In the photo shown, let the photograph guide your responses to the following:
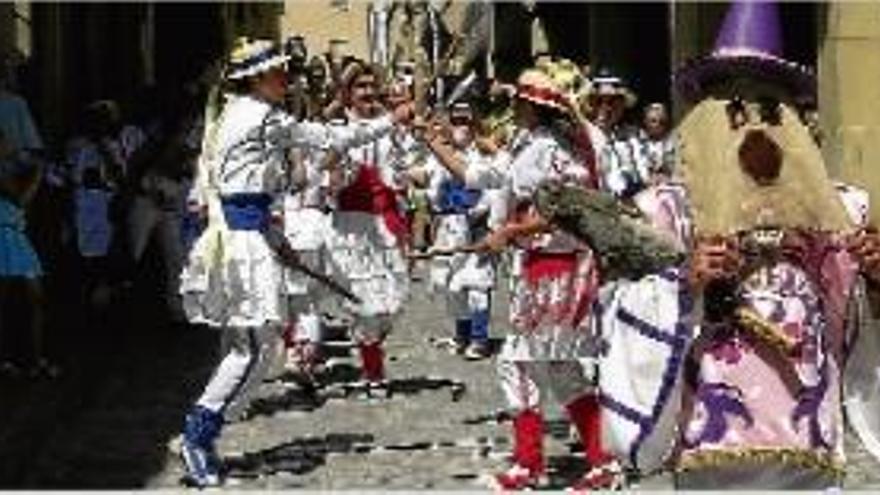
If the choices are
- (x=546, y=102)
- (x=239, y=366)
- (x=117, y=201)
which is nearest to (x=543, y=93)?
(x=546, y=102)

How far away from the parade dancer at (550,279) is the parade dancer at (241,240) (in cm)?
105

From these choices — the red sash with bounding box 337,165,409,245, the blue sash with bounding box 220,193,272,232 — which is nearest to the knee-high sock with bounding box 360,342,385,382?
the red sash with bounding box 337,165,409,245

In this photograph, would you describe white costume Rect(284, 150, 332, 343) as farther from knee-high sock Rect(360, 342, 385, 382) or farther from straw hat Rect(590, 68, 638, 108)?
straw hat Rect(590, 68, 638, 108)

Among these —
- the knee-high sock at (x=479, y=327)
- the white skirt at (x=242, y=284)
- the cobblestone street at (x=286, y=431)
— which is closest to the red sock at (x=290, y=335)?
the cobblestone street at (x=286, y=431)

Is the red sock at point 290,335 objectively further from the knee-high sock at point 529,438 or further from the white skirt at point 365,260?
the knee-high sock at point 529,438

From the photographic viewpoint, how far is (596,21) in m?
26.2

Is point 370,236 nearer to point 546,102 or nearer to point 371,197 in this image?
point 371,197

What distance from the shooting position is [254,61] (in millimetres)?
9016

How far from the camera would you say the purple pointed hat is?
5211 millimetres

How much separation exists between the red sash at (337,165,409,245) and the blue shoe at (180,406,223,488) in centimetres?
266

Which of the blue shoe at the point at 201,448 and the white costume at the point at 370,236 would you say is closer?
the blue shoe at the point at 201,448

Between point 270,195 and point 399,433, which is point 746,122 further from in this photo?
point 399,433

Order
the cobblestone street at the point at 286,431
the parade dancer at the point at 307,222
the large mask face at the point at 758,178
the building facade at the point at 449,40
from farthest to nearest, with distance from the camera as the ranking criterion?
the building facade at the point at 449,40, the parade dancer at the point at 307,222, the cobblestone street at the point at 286,431, the large mask face at the point at 758,178

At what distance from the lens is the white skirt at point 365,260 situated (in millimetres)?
11672
